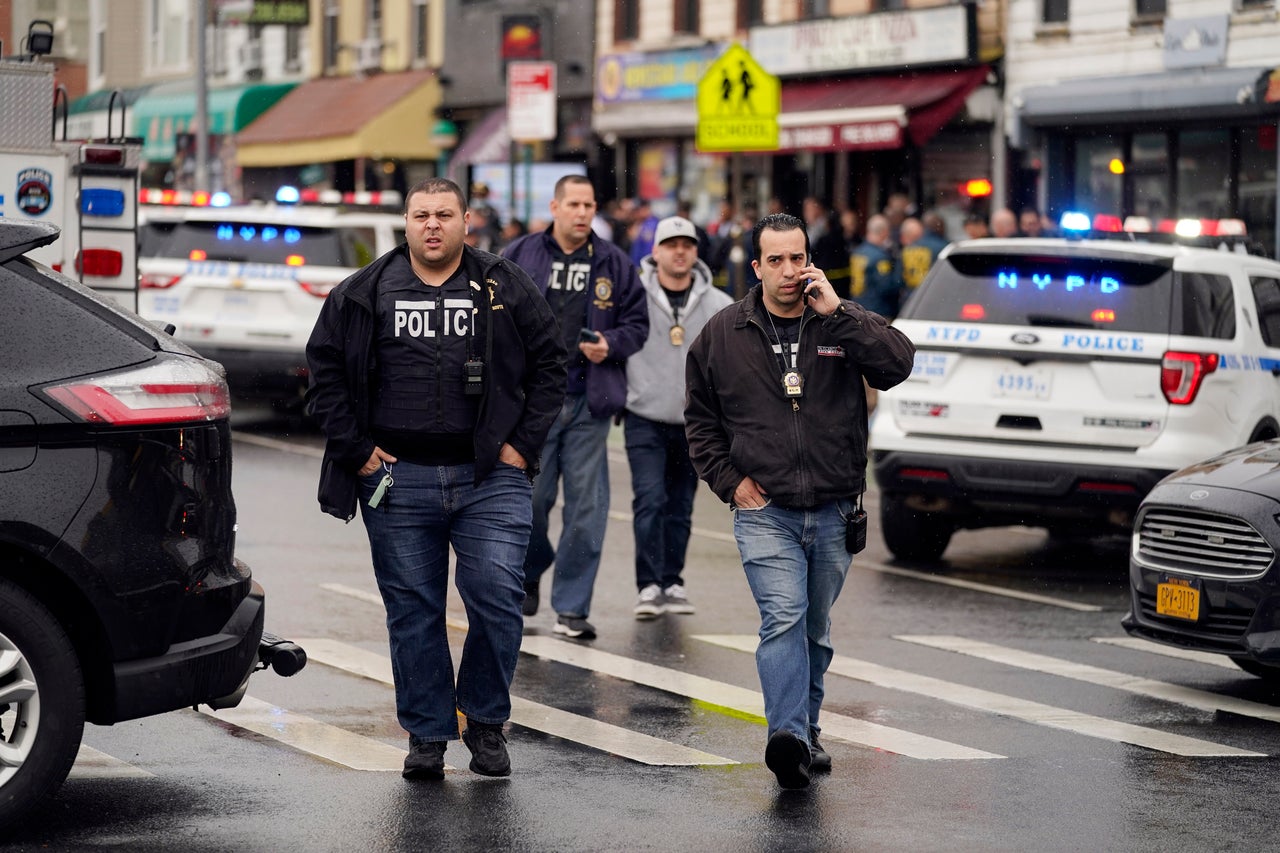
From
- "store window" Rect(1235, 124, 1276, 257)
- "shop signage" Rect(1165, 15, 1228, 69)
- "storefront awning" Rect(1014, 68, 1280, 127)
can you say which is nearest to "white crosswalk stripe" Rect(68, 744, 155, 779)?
"storefront awning" Rect(1014, 68, 1280, 127)

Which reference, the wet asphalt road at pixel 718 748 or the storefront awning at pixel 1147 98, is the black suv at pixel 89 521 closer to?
the wet asphalt road at pixel 718 748

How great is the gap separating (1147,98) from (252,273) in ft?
33.2

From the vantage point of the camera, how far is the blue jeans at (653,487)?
10539mm

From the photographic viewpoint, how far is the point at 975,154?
88.2 feet

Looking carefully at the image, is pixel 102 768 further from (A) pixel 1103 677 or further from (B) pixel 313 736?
(A) pixel 1103 677

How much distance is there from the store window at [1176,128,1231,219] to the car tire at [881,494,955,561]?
12478 millimetres

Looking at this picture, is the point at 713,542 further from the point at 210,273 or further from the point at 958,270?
the point at 210,273

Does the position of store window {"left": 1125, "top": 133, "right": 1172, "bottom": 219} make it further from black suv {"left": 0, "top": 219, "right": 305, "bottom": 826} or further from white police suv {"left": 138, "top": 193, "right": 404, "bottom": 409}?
black suv {"left": 0, "top": 219, "right": 305, "bottom": 826}

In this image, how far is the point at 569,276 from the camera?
999cm

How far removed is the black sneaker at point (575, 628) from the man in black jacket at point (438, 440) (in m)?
2.76

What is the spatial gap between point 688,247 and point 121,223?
291 centimetres

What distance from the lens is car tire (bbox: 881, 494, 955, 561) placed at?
12555 mm

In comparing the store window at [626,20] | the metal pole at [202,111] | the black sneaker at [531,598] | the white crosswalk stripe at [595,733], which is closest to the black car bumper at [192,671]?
the white crosswalk stripe at [595,733]

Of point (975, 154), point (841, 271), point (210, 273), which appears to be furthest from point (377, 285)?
point (975, 154)
